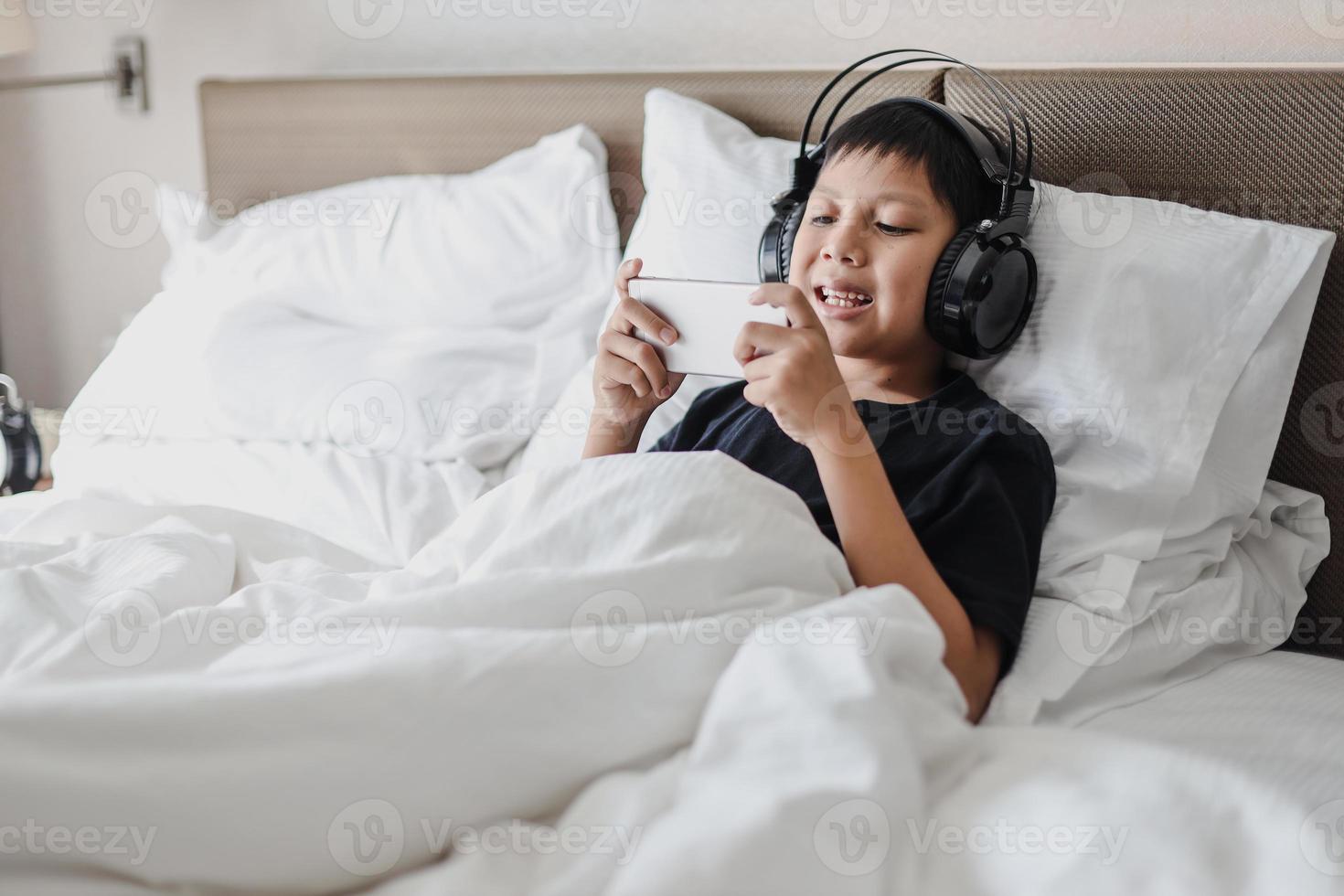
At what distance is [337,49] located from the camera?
1.99 meters

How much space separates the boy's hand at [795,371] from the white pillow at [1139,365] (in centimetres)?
25

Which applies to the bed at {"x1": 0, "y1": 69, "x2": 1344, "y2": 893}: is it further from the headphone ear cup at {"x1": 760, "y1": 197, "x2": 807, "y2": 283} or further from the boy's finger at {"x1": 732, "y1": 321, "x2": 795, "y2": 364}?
the headphone ear cup at {"x1": 760, "y1": 197, "x2": 807, "y2": 283}

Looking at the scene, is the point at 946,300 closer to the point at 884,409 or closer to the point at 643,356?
the point at 884,409

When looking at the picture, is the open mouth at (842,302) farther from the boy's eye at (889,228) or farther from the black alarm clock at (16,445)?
the black alarm clock at (16,445)

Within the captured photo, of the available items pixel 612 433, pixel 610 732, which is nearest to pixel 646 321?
pixel 612 433


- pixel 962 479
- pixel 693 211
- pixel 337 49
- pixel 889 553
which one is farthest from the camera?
pixel 337 49

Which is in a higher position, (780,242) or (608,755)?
(780,242)

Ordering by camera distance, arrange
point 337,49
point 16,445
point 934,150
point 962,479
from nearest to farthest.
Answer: point 962,479 < point 934,150 < point 16,445 < point 337,49

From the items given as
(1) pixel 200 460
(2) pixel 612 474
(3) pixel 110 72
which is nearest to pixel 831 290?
(2) pixel 612 474

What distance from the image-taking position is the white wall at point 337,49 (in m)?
1.31

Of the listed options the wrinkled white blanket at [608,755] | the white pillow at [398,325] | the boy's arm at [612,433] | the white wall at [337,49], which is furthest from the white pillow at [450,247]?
the wrinkled white blanket at [608,755]

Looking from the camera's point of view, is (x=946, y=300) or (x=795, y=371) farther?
(x=946, y=300)

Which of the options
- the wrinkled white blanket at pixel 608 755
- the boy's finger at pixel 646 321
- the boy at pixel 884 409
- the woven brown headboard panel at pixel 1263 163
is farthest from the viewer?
the woven brown headboard panel at pixel 1263 163

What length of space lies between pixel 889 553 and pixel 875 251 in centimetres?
32
